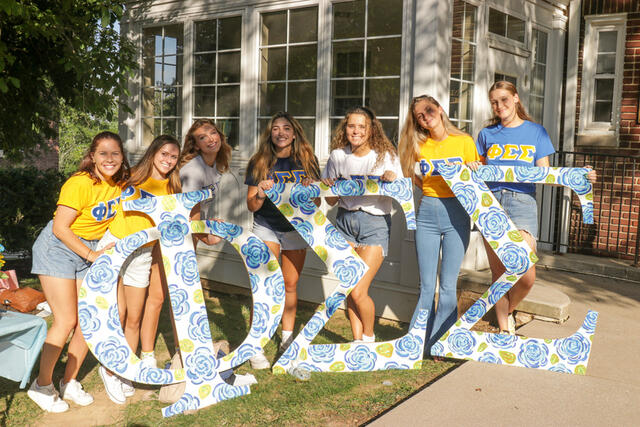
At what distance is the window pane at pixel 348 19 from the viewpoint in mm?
5703

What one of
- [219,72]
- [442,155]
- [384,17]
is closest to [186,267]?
[442,155]

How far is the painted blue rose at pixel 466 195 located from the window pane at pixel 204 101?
384cm

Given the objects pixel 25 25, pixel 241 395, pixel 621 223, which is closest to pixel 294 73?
pixel 25 25

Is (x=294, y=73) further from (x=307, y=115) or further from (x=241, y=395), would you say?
(x=241, y=395)

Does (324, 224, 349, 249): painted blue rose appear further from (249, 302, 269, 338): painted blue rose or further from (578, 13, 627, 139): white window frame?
(578, 13, 627, 139): white window frame

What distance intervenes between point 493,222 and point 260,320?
1.65 m

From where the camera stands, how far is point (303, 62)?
615 cm

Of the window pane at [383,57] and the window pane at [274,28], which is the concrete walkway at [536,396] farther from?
the window pane at [274,28]

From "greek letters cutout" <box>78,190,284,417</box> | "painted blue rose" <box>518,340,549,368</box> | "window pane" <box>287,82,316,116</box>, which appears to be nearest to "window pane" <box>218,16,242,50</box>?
"window pane" <box>287,82,316,116</box>

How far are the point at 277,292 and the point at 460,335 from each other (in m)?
1.28

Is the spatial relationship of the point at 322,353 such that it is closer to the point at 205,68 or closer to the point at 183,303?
the point at 183,303

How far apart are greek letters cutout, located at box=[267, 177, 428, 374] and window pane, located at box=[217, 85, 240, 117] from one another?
3.02 meters

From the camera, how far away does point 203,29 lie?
700 cm

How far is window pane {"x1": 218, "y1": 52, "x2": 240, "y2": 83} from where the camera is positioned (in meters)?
6.71
